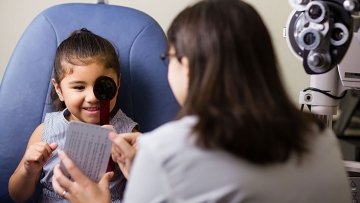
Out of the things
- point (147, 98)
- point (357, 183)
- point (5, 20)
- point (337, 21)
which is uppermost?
point (337, 21)

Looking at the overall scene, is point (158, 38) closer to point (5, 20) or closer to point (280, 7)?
point (280, 7)

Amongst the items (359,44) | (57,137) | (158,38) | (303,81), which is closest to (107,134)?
(57,137)

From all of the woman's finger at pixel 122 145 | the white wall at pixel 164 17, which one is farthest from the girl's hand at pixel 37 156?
the white wall at pixel 164 17

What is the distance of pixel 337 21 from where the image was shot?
1.10 meters

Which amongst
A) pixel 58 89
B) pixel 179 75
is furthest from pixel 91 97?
pixel 179 75

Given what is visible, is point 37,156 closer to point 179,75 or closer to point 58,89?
point 58,89

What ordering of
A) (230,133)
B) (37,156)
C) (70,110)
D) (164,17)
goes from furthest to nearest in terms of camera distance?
(164,17) < (70,110) < (37,156) < (230,133)

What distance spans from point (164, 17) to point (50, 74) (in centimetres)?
50

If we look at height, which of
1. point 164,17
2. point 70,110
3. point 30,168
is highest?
point 164,17

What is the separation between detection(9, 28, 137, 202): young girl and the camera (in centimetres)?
126

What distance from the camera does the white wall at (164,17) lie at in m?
1.71

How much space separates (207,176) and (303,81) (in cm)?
111

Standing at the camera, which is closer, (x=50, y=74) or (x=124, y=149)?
(x=124, y=149)

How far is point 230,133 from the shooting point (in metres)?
0.70
